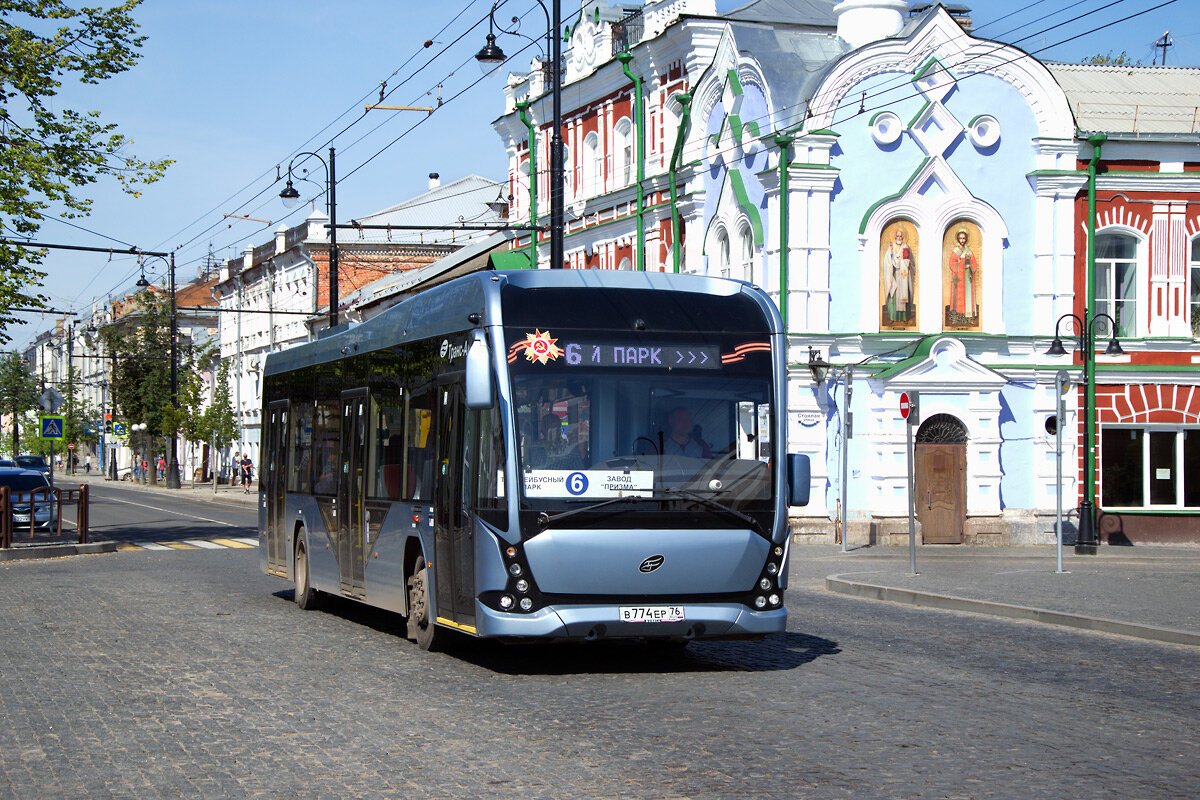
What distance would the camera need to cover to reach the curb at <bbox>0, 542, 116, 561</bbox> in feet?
86.7

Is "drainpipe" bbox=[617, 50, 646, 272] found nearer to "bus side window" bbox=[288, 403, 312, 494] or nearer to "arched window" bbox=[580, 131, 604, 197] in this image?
"arched window" bbox=[580, 131, 604, 197]

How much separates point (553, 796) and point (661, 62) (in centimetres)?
3372

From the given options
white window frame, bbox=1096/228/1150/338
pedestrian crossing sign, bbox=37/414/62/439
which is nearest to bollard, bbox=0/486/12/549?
pedestrian crossing sign, bbox=37/414/62/439

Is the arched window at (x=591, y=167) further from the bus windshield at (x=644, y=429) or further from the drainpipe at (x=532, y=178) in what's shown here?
the bus windshield at (x=644, y=429)

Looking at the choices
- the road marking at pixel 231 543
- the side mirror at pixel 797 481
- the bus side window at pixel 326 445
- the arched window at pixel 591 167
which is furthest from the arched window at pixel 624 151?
the side mirror at pixel 797 481

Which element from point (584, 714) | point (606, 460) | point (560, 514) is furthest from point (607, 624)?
point (584, 714)

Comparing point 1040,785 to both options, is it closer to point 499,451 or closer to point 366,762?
point 366,762

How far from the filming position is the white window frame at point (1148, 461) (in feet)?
112

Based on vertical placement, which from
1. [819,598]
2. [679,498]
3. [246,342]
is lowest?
[819,598]

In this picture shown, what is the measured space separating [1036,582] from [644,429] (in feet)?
41.0

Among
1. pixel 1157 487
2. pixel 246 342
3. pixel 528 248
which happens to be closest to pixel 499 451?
pixel 1157 487

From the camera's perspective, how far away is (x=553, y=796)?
23.8 ft

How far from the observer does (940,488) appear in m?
33.6

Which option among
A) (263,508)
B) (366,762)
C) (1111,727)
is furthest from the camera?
(263,508)
